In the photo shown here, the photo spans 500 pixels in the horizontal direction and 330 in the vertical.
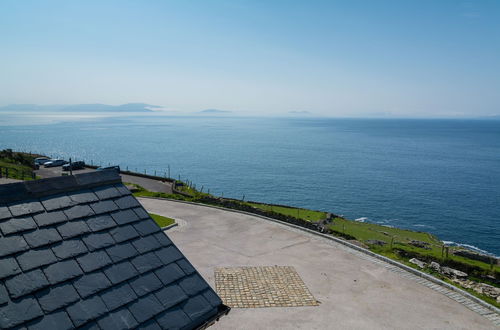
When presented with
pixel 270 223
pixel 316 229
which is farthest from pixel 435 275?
pixel 270 223

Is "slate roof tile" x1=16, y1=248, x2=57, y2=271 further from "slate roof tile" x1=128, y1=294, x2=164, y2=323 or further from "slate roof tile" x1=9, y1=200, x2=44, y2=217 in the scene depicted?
"slate roof tile" x1=128, y1=294, x2=164, y2=323

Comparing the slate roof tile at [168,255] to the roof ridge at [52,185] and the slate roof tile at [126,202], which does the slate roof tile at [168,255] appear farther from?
the roof ridge at [52,185]

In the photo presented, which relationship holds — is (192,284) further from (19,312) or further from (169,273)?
(19,312)

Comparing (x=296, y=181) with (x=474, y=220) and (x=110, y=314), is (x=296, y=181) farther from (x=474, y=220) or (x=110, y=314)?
(x=110, y=314)

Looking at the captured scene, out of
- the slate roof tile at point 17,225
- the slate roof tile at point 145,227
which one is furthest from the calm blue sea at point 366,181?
the slate roof tile at point 17,225

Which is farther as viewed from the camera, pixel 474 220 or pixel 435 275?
pixel 474 220

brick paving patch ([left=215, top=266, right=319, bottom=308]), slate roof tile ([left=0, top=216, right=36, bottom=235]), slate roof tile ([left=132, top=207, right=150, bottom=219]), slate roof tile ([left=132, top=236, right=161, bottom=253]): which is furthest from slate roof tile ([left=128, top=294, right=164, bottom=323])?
brick paving patch ([left=215, top=266, right=319, bottom=308])
